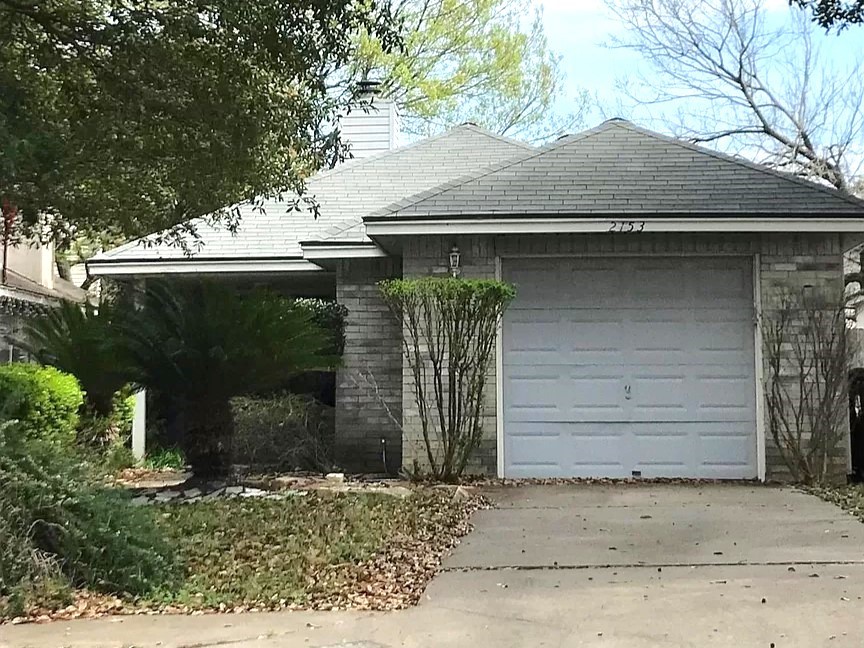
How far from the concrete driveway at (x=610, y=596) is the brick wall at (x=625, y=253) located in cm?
267

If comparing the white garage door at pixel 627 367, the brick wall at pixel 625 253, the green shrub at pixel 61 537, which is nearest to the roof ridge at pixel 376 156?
the brick wall at pixel 625 253

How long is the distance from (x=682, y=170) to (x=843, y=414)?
134 inches

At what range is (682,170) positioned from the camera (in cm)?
1245

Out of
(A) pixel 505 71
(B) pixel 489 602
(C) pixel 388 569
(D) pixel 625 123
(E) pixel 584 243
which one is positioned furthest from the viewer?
(A) pixel 505 71

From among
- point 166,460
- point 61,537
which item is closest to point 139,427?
point 166,460

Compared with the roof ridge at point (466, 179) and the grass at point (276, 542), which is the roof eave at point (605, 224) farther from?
the grass at point (276, 542)

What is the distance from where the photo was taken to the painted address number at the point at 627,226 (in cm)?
1135

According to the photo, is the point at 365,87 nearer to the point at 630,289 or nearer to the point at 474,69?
the point at 630,289

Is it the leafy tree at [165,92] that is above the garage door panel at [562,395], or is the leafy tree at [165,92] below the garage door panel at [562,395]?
above

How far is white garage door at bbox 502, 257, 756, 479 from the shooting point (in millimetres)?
11930

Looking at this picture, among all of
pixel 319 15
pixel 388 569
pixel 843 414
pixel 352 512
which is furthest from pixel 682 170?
pixel 388 569

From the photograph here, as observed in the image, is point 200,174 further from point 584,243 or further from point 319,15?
point 584,243

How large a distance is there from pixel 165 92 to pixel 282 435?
512 centimetres

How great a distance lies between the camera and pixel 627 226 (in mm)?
11367
